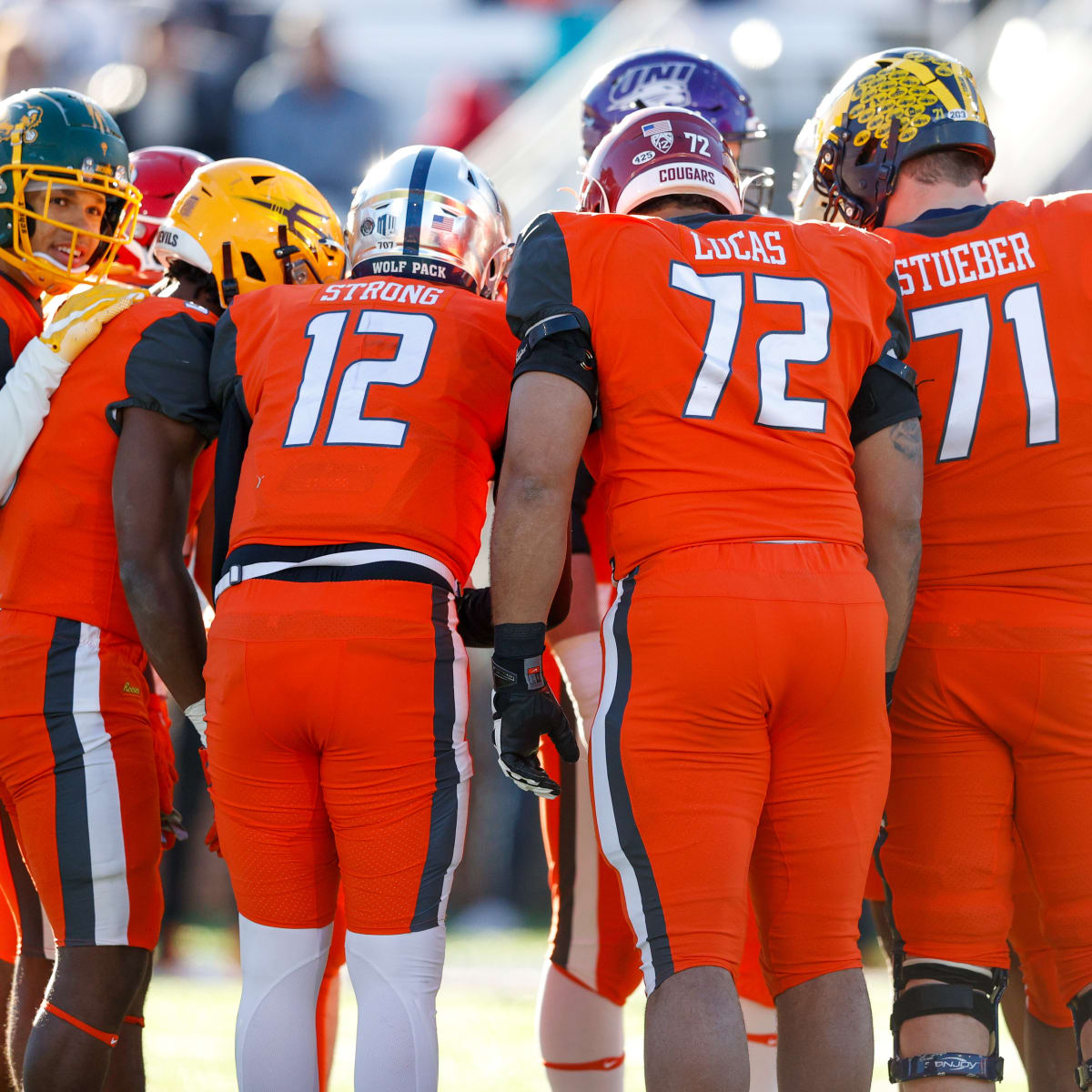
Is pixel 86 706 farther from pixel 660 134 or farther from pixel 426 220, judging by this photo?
pixel 660 134

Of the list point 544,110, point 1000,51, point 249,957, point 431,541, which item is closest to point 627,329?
point 431,541

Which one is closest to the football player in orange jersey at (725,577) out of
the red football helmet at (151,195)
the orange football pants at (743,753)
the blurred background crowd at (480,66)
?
the orange football pants at (743,753)

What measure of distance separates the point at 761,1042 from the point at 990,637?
1202mm

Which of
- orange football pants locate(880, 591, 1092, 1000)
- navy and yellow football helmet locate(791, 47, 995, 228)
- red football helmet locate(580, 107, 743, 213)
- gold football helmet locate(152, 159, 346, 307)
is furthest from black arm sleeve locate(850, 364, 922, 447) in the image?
gold football helmet locate(152, 159, 346, 307)

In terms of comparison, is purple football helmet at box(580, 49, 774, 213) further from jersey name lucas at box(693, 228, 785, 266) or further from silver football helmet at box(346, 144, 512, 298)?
jersey name lucas at box(693, 228, 785, 266)

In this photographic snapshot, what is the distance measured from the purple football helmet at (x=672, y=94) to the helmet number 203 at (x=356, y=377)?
1.85m

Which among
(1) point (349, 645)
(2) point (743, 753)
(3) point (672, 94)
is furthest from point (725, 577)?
(3) point (672, 94)

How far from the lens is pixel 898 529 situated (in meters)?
2.71

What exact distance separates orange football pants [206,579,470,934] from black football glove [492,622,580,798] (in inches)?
5.5

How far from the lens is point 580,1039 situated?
3.45 meters

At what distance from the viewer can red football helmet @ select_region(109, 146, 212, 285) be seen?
4.34m

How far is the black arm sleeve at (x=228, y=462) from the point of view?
9.71ft

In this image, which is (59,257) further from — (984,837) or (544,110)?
(544,110)

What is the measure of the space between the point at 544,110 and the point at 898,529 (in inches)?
241
